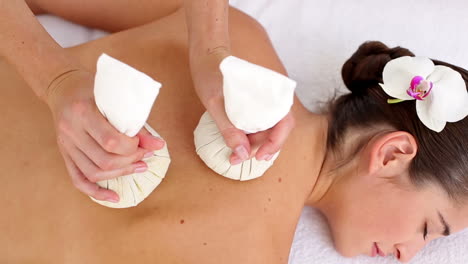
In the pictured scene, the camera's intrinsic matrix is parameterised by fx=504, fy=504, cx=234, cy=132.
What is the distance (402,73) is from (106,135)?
2.05 ft

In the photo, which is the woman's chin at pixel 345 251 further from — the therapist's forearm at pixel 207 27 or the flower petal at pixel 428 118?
the therapist's forearm at pixel 207 27

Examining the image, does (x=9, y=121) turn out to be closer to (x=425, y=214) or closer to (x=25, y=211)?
(x=25, y=211)

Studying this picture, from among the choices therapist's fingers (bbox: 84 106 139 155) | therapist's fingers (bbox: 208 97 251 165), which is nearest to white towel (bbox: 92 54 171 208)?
therapist's fingers (bbox: 84 106 139 155)

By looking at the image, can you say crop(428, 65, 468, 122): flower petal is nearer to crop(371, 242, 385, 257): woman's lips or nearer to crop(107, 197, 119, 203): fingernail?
crop(371, 242, 385, 257): woman's lips

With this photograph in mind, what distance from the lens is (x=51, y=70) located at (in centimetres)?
84

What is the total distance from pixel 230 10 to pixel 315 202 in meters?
0.49

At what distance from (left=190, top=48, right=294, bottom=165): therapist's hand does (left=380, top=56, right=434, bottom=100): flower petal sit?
33 centimetres

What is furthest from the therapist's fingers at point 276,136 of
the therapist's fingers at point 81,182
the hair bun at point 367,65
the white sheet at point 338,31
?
the white sheet at point 338,31

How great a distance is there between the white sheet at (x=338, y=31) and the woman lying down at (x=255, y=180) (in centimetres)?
26

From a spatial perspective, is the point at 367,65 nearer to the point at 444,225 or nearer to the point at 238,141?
the point at 444,225

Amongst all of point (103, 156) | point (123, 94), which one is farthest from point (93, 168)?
point (123, 94)

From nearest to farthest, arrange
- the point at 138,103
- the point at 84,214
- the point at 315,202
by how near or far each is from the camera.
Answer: the point at 138,103, the point at 84,214, the point at 315,202

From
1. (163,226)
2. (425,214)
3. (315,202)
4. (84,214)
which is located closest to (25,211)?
(84,214)

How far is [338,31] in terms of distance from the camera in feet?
4.81
